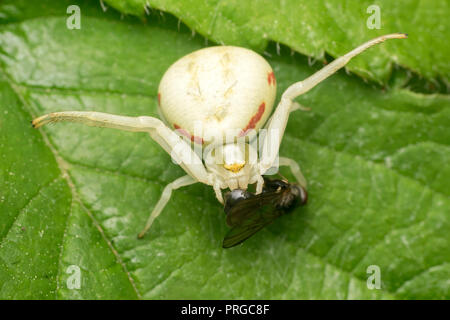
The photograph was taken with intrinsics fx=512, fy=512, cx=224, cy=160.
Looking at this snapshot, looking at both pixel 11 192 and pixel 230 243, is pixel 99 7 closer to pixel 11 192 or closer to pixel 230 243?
pixel 11 192

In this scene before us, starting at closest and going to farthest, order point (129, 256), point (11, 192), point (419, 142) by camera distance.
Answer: point (11, 192) < point (129, 256) < point (419, 142)

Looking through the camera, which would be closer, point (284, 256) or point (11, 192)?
point (11, 192)

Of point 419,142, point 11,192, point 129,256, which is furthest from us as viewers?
point 419,142

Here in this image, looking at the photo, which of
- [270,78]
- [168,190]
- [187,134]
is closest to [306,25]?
[270,78]

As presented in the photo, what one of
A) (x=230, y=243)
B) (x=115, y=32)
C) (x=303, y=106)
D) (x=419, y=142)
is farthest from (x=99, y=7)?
(x=419, y=142)

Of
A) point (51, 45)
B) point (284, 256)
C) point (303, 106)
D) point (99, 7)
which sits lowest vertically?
point (284, 256)

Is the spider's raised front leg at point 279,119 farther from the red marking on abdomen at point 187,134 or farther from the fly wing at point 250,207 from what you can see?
the red marking on abdomen at point 187,134

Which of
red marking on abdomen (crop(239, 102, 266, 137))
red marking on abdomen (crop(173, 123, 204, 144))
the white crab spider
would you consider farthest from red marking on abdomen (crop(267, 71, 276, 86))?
red marking on abdomen (crop(173, 123, 204, 144))

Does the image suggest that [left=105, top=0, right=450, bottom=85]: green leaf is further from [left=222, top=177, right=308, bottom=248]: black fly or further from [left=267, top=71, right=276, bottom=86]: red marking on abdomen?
[left=222, top=177, right=308, bottom=248]: black fly
